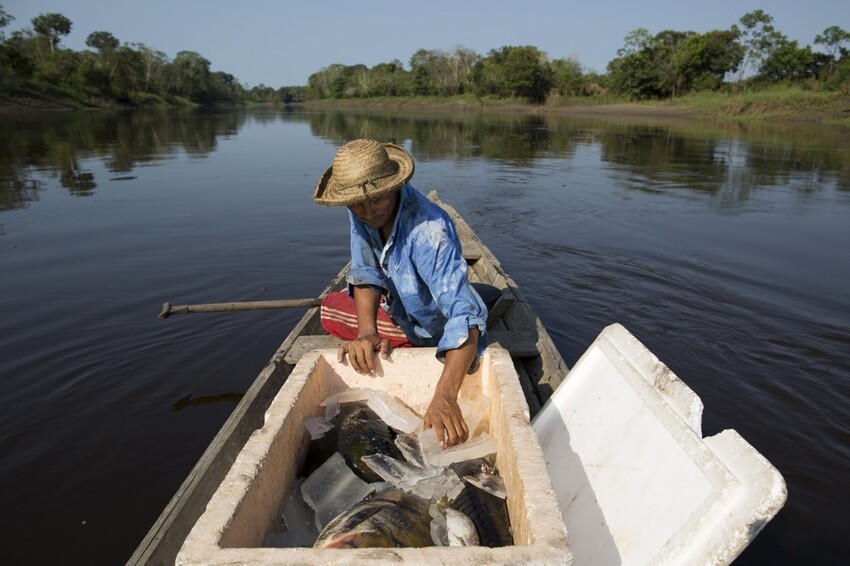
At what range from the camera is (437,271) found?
2262 mm

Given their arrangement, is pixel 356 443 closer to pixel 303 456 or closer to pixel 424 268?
pixel 303 456

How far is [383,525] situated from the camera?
56.5 inches

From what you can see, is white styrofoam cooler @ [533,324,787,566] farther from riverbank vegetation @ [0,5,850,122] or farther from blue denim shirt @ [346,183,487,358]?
riverbank vegetation @ [0,5,850,122]

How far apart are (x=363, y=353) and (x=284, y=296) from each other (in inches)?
171

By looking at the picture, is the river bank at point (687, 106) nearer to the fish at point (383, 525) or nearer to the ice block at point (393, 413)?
the ice block at point (393, 413)

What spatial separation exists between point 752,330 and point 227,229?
7770 millimetres

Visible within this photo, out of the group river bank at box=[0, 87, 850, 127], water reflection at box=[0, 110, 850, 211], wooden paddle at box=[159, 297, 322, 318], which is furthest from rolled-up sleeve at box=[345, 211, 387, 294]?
river bank at box=[0, 87, 850, 127]

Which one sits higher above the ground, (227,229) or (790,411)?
(227,229)

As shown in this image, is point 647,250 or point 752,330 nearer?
point 752,330

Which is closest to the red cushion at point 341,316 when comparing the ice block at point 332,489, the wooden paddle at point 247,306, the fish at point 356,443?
the wooden paddle at point 247,306

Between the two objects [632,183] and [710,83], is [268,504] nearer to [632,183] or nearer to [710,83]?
[632,183]

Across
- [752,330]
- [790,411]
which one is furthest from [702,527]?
[752,330]

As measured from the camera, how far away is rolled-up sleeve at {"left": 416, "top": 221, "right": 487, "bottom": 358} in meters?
2.20

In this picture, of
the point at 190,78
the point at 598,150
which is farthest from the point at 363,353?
the point at 190,78
